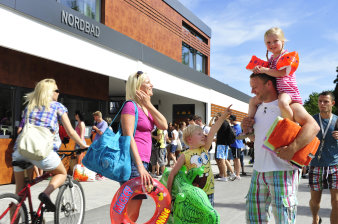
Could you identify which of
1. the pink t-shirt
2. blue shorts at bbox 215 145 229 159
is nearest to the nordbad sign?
blue shorts at bbox 215 145 229 159

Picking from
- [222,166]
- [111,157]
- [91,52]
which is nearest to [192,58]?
[91,52]

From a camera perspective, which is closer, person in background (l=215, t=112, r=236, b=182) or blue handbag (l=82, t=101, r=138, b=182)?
blue handbag (l=82, t=101, r=138, b=182)

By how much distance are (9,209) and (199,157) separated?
2.06 meters

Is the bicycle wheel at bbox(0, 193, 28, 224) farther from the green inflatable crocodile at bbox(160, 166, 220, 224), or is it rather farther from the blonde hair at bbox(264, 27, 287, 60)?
the blonde hair at bbox(264, 27, 287, 60)

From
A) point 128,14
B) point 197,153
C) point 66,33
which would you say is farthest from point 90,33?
point 197,153

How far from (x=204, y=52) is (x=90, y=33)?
15899 millimetres

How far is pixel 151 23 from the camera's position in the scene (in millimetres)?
17688

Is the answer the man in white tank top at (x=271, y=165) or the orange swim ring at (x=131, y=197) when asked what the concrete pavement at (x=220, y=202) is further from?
the man in white tank top at (x=271, y=165)

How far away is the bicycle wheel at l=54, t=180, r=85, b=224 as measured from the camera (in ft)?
13.7

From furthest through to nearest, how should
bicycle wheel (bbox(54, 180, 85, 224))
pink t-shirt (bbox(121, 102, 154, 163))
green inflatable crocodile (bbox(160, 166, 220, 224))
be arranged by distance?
1. bicycle wheel (bbox(54, 180, 85, 224))
2. pink t-shirt (bbox(121, 102, 154, 163))
3. green inflatable crocodile (bbox(160, 166, 220, 224))

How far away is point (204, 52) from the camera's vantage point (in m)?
26.5

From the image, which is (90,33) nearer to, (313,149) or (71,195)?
(71,195)

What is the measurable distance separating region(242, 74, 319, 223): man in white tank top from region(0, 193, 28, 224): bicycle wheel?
2368 millimetres

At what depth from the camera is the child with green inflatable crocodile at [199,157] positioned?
3594 mm
